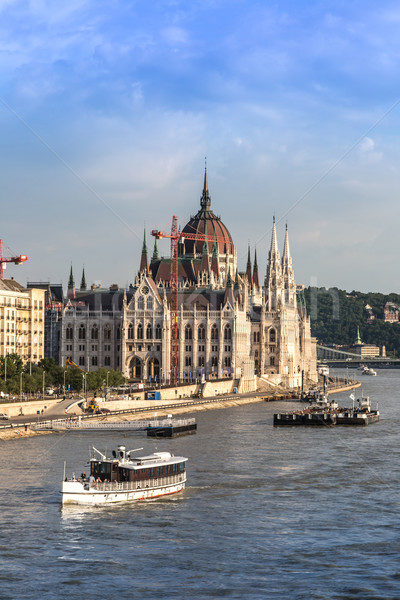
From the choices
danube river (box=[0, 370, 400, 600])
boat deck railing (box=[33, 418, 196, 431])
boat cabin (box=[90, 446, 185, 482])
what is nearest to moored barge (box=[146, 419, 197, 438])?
boat deck railing (box=[33, 418, 196, 431])

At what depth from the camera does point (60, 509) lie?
6431cm

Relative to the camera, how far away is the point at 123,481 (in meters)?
68.9

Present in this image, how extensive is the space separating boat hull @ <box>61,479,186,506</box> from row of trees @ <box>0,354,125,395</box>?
60.0 metres

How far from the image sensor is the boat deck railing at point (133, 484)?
6712 cm

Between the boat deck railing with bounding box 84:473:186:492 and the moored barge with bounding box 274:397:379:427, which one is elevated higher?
the moored barge with bounding box 274:397:379:427

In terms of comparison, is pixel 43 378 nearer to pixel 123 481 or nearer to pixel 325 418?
pixel 325 418

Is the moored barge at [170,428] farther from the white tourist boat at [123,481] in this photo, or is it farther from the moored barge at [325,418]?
the white tourist boat at [123,481]

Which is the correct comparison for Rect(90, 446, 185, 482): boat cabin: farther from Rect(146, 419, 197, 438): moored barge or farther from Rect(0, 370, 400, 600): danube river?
Rect(146, 419, 197, 438): moored barge

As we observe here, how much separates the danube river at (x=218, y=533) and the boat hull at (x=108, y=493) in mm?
884

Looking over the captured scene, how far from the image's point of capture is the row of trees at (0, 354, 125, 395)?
430 ft

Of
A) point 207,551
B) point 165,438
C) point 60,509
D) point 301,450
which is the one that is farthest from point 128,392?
point 207,551

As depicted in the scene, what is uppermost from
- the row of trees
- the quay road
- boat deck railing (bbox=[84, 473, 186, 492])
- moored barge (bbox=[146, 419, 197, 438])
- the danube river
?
the row of trees

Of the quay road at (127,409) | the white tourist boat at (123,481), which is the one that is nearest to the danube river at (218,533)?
the white tourist boat at (123,481)

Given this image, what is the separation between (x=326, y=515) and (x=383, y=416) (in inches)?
3308
